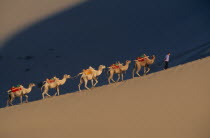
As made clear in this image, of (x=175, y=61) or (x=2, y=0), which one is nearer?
(x=175, y=61)

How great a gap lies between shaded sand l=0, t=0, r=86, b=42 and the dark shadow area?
80cm

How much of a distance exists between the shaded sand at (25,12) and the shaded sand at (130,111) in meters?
21.4

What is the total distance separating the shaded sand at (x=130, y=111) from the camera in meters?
10.4

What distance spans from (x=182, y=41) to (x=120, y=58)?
450 cm

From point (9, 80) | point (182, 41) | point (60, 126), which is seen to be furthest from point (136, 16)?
point (60, 126)

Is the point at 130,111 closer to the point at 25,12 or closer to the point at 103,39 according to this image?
the point at 103,39

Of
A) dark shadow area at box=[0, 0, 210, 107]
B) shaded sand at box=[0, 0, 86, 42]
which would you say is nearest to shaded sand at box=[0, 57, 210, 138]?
dark shadow area at box=[0, 0, 210, 107]

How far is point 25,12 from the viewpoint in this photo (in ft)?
129

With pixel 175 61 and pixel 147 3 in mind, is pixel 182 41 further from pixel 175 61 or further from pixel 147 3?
pixel 147 3

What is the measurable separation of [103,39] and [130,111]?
22.8 meters

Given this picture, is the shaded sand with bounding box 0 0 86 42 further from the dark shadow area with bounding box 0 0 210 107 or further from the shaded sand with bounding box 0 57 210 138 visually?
the shaded sand with bounding box 0 57 210 138

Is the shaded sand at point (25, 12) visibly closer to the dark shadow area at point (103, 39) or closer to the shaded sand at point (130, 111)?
the dark shadow area at point (103, 39)

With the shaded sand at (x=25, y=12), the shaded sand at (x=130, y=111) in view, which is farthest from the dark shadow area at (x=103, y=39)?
the shaded sand at (x=130, y=111)

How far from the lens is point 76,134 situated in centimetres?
1166
